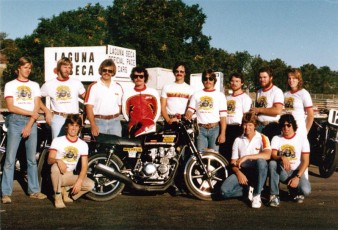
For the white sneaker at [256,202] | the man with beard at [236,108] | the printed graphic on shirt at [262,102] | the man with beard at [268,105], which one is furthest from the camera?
the man with beard at [236,108]

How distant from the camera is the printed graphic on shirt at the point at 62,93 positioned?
261 inches

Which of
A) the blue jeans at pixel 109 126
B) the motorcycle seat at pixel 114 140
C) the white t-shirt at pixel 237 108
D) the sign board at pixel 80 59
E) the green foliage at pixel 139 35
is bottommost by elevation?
the motorcycle seat at pixel 114 140

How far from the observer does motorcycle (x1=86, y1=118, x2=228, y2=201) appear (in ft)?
20.9

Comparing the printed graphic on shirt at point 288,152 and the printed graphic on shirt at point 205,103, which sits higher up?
the printed graphic on shirt at point 205,103

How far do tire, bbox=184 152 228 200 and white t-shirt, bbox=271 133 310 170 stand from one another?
2.52 feet

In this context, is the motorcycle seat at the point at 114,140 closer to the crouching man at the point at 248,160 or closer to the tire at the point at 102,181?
the tire at the point at 102,181

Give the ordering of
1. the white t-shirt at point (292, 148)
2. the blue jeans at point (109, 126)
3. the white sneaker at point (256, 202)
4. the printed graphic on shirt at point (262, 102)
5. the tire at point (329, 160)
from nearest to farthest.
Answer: the white sneaker at point (256, 202) < the white t-shirt at point (292, 148) < the blue jeans at point (109, 126) < the printed graphic on shirt at point (262, 102) < the tire at point (329, 160)

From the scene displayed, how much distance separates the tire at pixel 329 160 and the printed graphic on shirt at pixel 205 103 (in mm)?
2882

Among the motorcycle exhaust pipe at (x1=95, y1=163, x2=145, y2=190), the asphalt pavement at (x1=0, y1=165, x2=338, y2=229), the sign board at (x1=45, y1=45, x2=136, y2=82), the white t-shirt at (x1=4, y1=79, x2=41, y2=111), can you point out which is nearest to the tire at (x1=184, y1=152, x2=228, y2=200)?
the asphalt pavement at (x1=0, y1=165, x2=338, y2=229)

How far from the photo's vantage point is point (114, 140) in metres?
6.32

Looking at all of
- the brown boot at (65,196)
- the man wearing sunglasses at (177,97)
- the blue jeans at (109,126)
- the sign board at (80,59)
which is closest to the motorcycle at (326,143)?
the man wearing sunglasses at (177,97)

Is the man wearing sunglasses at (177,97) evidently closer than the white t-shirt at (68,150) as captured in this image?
No

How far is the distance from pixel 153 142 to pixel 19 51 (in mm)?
54945

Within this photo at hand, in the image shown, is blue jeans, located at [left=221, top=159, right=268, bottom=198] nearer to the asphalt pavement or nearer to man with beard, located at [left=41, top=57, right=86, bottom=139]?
the asphalt pavement
